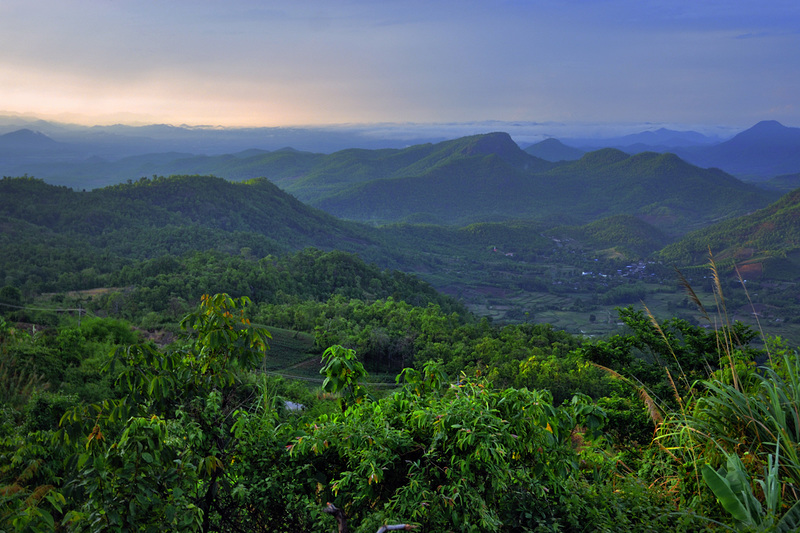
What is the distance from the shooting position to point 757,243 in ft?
313

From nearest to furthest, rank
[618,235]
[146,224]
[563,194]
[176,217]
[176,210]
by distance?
[146,224] → [176,217] → [176,210] → [618,235] → [563,194]

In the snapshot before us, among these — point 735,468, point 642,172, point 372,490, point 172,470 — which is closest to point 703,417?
point 735,468

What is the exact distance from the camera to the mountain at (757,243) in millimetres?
85375

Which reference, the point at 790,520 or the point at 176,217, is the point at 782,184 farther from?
the point at 790,520

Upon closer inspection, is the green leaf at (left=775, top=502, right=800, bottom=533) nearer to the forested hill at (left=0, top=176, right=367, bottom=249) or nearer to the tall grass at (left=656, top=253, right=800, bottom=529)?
the tall grass at (left=656, top=253, right=800, bottom=529)

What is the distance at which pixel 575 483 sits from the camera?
12.0 feet

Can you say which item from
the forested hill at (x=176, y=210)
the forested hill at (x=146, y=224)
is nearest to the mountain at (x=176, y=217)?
the forested hill at (x=176, y=210)

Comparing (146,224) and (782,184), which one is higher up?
(782,184)

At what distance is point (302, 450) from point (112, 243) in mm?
63223

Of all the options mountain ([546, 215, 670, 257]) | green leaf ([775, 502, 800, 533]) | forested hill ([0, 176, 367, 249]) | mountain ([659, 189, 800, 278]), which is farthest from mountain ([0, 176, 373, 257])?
mountain ([659, 189, 800, 278])

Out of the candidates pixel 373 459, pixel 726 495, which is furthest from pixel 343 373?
pixel 726 495

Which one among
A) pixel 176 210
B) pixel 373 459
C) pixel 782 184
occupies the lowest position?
pixel 176 210

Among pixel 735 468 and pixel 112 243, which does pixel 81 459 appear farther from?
pixel 112 243

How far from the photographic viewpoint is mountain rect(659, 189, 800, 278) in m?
85.4
